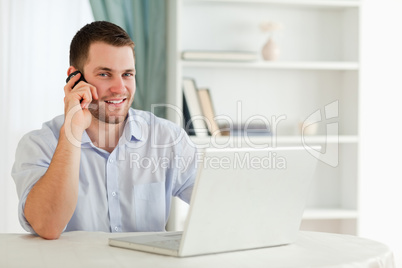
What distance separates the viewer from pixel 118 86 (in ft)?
6.78

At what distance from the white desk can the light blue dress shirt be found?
0.38 metres

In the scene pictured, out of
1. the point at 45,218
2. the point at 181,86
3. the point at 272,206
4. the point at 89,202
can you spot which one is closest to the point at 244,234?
the point at 272,206

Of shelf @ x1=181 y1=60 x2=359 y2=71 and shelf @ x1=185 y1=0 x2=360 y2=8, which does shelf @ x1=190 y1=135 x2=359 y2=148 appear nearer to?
shelf @ x1=181 y1=60 x2=359 y2=71

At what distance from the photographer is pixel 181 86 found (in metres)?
3.17

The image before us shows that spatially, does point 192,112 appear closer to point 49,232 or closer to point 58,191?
point 58,191

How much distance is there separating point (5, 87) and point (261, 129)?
1401mm

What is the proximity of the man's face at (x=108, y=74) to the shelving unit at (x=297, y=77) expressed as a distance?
3.71 feet

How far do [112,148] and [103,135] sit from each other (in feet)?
0.18

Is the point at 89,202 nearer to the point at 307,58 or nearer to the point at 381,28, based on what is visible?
the point at 307,58

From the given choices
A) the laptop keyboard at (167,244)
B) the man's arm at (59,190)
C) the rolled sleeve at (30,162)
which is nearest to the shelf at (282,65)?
the rolled sleeve at (30,162)

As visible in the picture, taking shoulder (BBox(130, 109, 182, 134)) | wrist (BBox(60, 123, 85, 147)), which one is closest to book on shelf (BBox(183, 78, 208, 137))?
shoulder (BBox(130, 109, 182, 134))

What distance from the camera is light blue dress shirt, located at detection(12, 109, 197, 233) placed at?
1.98 m

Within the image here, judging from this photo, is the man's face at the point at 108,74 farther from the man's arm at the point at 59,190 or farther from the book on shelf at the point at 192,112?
the book on shelf at the point at 192,112

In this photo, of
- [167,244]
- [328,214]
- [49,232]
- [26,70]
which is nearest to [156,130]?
[49,232]
